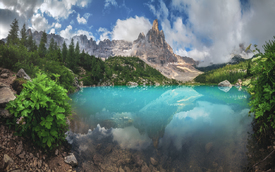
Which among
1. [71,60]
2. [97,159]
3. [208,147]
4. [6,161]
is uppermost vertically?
[71,60]

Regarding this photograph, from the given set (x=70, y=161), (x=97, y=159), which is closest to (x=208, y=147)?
(x=97, y=159)

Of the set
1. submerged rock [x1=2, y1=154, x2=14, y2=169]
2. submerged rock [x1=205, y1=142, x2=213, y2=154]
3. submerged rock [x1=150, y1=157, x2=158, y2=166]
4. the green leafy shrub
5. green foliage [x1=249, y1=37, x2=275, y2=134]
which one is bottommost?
submerged rock [x1=150, y1=157, x2=158, y2=166]

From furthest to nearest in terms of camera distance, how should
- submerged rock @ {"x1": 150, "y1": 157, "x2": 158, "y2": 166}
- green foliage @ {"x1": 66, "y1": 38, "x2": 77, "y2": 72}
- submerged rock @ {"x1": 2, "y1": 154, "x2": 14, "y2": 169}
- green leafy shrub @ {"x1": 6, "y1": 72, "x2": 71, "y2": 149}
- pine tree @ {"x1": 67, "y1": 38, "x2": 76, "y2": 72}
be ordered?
pine tree @ {"x1": 67, "y1": 38, "x2": 76, "y2": 72}
green foliage @ {"x1": 66, "y1": 38, "x2": 77, "y2": 72}
submerged rock @ {"x1": 150, "y1": 157, "x2": 158, "y2": 166}
green leafy shrub @ {"x1": 6, "y1": 72, "x2": 71, "y2": 149}
submerged rock @ {"x1": 2, "y1": 154, "x2": 14, "y2": 169}

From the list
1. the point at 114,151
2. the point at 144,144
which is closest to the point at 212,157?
the point at 144,144

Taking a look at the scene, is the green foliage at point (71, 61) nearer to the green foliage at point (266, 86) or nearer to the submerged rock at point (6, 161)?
the submerged rock at point (6, 161)

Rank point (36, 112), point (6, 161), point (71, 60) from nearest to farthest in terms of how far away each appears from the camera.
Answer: point (6, 161) → point (36, 112) → point (71, 60)

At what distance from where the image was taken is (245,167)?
6.51 metres

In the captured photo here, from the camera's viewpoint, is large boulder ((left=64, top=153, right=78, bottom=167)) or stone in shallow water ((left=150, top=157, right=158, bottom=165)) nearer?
large boulder ((left=64, top=153, right=78, bottom=167))

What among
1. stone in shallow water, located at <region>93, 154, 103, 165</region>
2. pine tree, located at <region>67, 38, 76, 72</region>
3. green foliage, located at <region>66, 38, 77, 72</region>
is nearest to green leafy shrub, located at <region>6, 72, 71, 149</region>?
stone in shallow water, located at <region>93, 154, 103, 165</region>

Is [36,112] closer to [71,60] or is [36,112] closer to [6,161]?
[6,161]

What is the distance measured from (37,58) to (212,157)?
36.0 meters

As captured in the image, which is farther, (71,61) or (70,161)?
(71,61)

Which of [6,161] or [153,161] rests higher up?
[6,161]

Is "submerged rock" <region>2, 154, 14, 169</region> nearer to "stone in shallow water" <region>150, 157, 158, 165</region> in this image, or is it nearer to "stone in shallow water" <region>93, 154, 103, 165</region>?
"stone in shallow water" <region>93, 154, 103, 165</region>
